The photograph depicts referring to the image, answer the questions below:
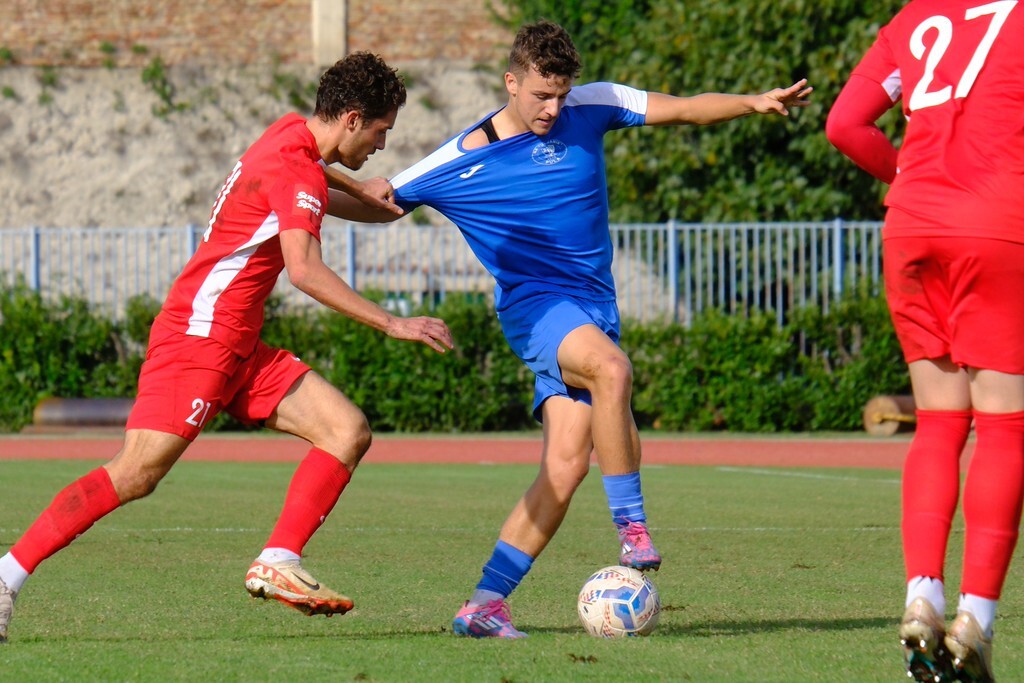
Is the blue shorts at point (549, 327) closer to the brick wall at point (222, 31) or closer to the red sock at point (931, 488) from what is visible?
the red sock at point (931, 488)

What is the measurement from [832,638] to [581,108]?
7.49 ft

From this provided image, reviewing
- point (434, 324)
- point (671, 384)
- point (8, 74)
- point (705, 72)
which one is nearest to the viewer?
point (434, 324)

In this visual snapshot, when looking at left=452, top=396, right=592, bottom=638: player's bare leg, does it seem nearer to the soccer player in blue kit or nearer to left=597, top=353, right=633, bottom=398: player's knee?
the soccer player in blue kit

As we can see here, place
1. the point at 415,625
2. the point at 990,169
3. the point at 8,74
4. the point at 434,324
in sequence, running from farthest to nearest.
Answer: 1. the point at 8,74
2. the point at 415,625
3. the point at 434,324
4. the point at 990,169

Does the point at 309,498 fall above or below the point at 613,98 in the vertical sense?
below

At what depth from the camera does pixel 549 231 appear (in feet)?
20.4

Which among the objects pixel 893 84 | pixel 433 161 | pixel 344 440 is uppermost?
pixel 893 84

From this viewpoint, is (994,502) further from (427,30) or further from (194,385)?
(427,30)

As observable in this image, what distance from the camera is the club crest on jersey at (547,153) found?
6.23 meters

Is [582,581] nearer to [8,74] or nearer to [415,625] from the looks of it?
[415,625]

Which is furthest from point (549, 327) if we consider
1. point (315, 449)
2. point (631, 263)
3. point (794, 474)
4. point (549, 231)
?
point (631, 263)

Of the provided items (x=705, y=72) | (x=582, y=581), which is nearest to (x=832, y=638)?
(x=582, y=581)

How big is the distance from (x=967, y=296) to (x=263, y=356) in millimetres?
2662

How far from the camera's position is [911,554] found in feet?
15.1
